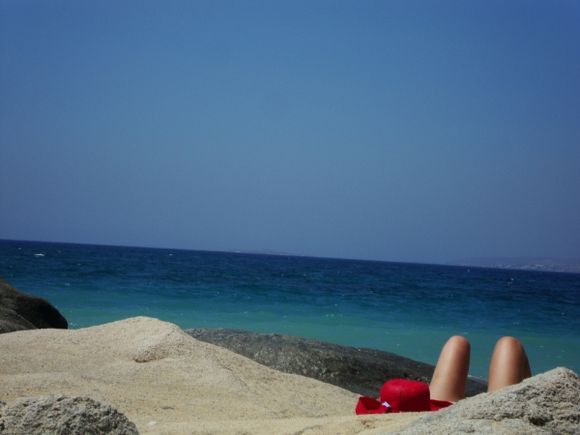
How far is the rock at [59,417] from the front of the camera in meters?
2.53

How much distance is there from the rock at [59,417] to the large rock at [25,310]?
5.84 m

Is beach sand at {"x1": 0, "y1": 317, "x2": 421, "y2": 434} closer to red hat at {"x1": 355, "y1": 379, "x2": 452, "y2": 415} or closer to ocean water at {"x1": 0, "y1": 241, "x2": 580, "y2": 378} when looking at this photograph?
red hat at {"x1": 355, "y1": 379, "x2": 452, "y2": 415}

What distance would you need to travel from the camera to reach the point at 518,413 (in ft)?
7.58

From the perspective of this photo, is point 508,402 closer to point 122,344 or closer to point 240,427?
point 240,427

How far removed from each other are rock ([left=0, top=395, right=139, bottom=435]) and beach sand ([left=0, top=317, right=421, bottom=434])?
3.32 feet

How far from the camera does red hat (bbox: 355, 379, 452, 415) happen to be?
13.6 ft

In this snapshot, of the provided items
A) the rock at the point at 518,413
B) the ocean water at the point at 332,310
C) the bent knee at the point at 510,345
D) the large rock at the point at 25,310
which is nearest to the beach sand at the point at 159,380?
the bent knee at the point at 510,345

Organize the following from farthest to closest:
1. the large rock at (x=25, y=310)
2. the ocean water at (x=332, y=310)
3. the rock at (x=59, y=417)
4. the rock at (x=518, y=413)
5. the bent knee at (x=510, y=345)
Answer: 1. the ocean water at (x=332, y=310)
2. the large rock at (x=25, y=310)
3. the bent knee at (x=510, y=345)
4. the rock at (x=59, y=417)
5. the rock at (x=518, y=413)

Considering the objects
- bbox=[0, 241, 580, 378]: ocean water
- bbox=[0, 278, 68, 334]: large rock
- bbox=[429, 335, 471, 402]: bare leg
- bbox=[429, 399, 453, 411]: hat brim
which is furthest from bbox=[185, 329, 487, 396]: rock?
bbox=[0, 241, 580, 378]: ocean water

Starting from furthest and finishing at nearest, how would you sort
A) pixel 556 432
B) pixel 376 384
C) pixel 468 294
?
pixel 468 294, pixel 376 384, pixel 556 432

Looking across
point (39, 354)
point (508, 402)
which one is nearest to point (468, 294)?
point (39, 354)

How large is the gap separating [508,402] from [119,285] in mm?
27404

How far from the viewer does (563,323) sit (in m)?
24.5

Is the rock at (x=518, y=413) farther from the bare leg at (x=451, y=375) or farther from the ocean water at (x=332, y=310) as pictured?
the ocean water at (x=332, y=310)
